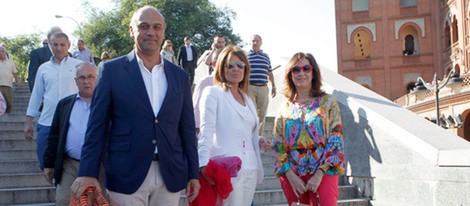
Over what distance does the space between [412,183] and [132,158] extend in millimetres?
3883

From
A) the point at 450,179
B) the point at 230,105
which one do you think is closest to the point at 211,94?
the point at 230,105

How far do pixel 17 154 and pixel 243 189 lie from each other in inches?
187

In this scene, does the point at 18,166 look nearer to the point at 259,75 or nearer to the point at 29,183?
the point at 29,183

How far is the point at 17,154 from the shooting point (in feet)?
25.2

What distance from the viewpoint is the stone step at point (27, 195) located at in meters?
6.00

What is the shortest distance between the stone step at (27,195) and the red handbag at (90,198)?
330 cm

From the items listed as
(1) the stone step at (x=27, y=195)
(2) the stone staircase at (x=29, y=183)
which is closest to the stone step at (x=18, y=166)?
(2) the stone staircase at (x=29, y=183)

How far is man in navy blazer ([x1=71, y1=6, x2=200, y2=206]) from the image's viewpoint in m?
3.14

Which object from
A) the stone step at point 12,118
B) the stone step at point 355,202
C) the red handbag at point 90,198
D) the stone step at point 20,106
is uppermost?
the stone step at point 20,106

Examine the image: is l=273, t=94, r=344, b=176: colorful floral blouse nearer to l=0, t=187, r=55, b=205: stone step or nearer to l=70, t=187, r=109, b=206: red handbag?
l=70, t=187, r=109, b=206: red handbag

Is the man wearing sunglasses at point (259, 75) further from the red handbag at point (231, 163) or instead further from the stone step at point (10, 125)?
the red handbag at point (231, 163)

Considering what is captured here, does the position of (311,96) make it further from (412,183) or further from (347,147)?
(347,147)

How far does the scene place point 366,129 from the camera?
22.7 ft

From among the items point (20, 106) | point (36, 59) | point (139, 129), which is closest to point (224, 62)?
point (139, 129)
